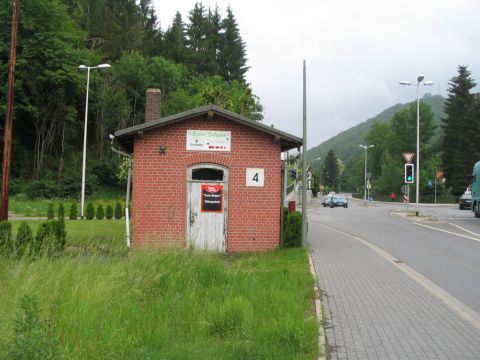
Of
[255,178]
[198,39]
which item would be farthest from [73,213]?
[198,39]

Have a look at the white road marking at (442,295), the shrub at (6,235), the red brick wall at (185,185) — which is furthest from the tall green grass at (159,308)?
the red brick wall at (185,185)

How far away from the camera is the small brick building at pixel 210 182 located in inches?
585

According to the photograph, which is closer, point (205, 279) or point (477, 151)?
point (205, 279)

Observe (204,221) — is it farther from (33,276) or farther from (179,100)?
(179,100)

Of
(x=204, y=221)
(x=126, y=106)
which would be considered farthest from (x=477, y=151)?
(x=204, y=221)

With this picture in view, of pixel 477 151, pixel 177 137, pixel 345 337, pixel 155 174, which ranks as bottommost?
pixel 345 337

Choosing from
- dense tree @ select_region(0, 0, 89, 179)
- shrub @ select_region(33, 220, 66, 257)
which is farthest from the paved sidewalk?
dense tree @ select_region(0, 0, 89, 179)

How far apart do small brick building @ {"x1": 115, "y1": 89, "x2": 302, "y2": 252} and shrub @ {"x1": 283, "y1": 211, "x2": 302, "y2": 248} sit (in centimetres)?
31

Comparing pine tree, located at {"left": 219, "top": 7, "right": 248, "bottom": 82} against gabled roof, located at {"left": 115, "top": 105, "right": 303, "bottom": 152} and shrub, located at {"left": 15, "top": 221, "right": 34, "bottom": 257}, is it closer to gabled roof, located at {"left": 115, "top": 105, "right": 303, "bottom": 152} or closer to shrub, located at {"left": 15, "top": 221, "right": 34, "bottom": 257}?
gabled roof, located at {"left": 115, "top": 105, "right": 303, "bottom": 152}

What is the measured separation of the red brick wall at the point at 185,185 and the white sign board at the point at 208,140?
113 mm

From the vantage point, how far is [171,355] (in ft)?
16.9

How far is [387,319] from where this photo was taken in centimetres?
718

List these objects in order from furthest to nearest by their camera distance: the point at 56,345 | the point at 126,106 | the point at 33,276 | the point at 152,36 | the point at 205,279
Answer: the point at 152,36 < the point at 126,106 < the point at 205,279 < the point at 33,276 < the point at 56,345

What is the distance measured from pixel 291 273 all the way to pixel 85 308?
17.2 ft
